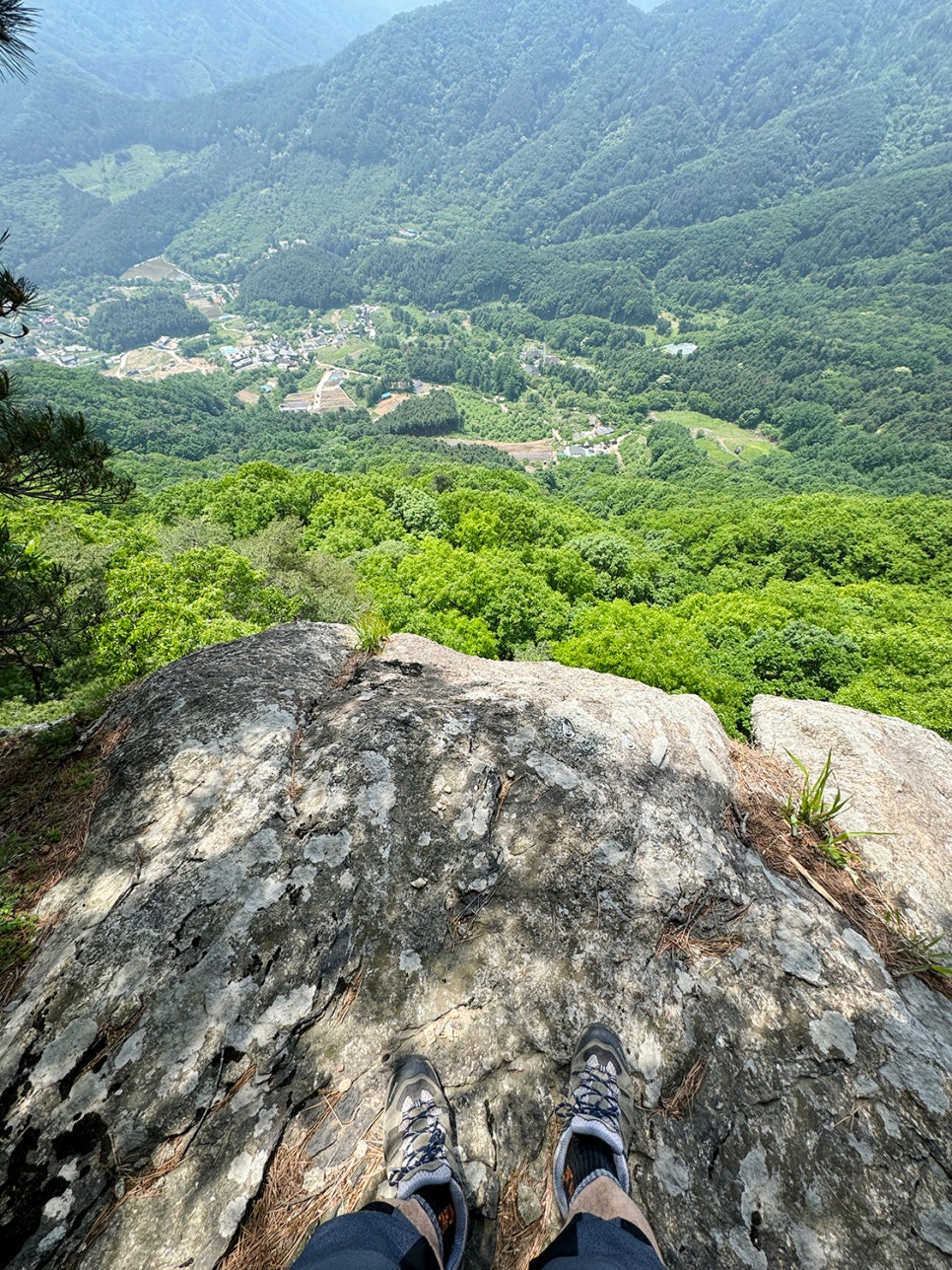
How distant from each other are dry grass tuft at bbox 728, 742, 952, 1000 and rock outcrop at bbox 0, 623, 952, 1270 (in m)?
0.19

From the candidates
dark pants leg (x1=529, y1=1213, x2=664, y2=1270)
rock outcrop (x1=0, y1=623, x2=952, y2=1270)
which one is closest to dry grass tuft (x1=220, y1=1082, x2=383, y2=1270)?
rock outcrop (x1=0, y1=623, x2=952, y2=1270)

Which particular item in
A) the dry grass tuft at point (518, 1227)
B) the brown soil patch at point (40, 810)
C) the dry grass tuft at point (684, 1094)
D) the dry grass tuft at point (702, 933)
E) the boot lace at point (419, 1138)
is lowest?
the dry grass tuft at point (518, 1227)

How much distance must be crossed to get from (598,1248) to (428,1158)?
3.74ft

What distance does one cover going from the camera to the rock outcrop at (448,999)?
360cm

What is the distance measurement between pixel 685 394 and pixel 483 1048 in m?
184

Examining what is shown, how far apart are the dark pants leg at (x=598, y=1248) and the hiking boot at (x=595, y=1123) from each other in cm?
23

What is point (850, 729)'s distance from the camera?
311 inches

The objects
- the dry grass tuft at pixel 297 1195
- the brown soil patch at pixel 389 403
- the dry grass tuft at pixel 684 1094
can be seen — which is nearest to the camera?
the dry grass tuft at pixel 297 1195

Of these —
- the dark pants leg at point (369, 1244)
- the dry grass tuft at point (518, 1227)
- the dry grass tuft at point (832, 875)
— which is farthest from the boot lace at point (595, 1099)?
the dry grass tuft at point (832, 875)

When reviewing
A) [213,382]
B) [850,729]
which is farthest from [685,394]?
[850,729]

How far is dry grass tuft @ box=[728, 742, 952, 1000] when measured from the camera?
16.2ft

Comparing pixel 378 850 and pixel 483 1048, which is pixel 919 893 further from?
pixel 378 850

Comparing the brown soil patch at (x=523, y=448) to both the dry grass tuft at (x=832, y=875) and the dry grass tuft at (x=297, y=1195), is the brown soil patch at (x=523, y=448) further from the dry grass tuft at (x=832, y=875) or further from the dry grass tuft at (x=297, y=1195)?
the dry grass tuft at (x=297, y=1195)

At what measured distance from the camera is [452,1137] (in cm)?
390
